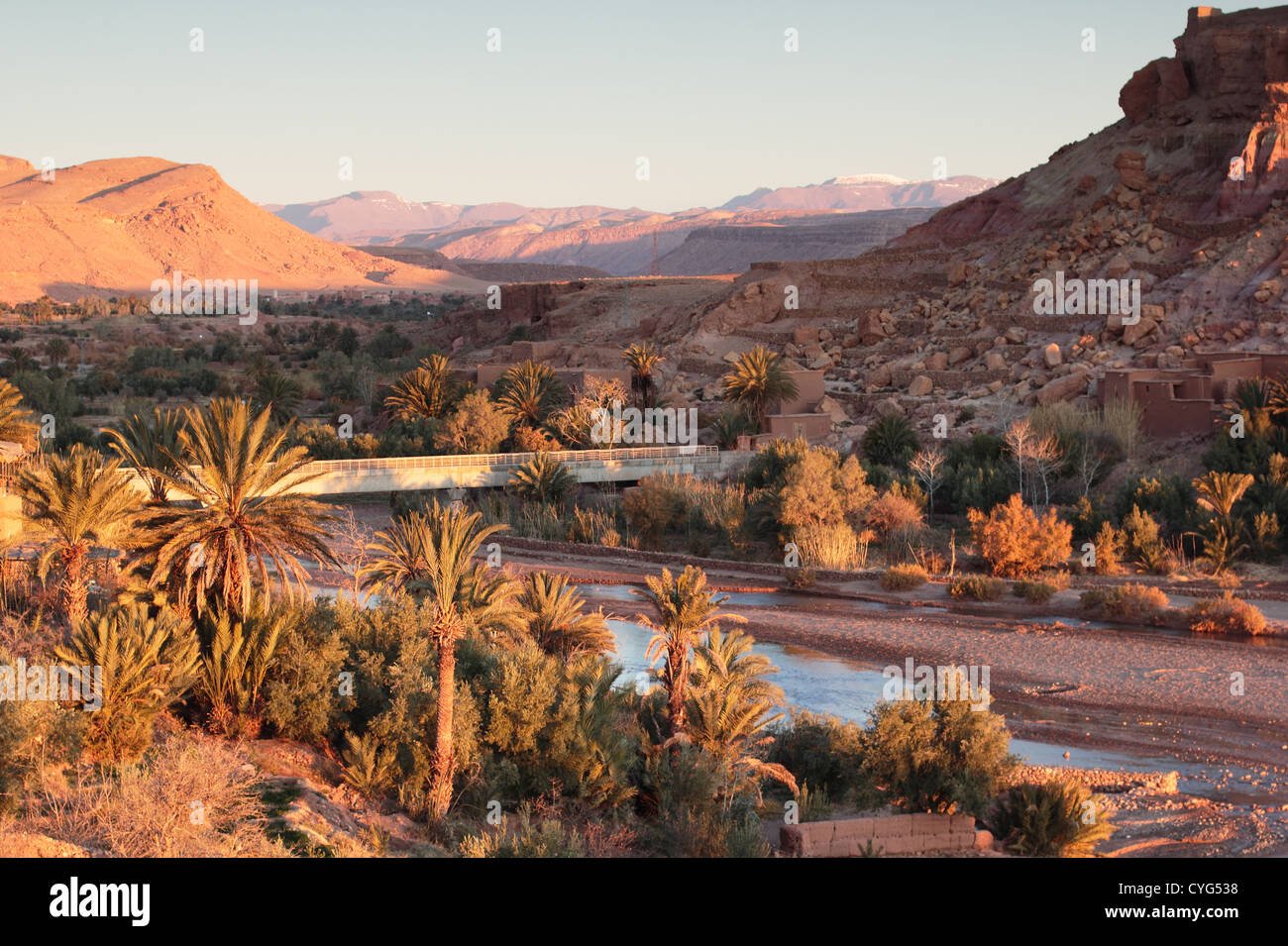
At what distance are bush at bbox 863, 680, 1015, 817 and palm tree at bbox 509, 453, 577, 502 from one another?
21.0 metres

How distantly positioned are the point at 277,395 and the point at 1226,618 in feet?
111

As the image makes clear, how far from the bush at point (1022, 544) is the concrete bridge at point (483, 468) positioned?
34.2 feet

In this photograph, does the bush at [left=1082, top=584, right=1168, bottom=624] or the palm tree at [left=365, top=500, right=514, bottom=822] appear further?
the bush at [left=1082, top=584, right=1168, bottom=624]

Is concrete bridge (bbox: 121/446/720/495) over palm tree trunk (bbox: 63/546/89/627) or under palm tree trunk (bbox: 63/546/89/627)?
over

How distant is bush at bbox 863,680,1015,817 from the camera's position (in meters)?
15.1

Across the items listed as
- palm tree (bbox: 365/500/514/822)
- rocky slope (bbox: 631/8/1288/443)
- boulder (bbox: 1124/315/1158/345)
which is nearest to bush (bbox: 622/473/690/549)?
rocky slope (bbox: 631/8/1288/443)

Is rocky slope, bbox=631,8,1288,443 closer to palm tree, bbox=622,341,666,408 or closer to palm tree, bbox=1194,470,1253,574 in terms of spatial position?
palm tree, bbox=622,341,666,408

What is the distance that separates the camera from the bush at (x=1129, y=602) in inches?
996

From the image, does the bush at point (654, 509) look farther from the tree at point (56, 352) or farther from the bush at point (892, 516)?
the tree at point (56, 352)

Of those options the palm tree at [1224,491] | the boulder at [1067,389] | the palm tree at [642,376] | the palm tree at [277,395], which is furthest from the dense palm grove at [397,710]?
the palm tree at [277,395]

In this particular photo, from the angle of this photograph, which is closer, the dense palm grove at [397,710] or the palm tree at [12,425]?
the dense palm grove at [397,710]

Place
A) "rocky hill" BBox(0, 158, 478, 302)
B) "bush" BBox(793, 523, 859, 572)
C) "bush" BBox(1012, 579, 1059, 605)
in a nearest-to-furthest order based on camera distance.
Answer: "bush" BBox(1012, 579, 1059, 605) → "bush" BBox(793, 523, 859, 572) → "rocky hill" BBox(0, 158, 478, 302)

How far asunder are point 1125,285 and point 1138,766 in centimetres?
3467
